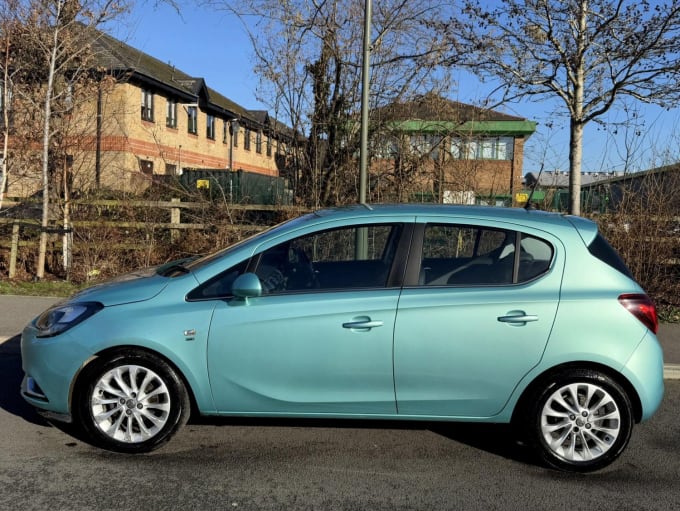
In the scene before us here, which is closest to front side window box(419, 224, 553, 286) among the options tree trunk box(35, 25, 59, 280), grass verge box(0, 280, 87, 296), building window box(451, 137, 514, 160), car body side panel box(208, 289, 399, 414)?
car body side panel box(208, 289, 399, 414)

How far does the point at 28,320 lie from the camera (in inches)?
300

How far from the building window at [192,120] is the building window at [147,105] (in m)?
4.22

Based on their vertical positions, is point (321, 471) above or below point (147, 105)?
below

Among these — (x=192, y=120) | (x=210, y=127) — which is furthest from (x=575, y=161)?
(x=210, y=127)

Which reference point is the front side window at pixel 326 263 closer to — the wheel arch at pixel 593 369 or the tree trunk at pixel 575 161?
the wheel arch at pixel 593 369

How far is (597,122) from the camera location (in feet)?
35.2

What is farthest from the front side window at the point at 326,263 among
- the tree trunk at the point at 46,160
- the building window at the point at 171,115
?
the building window at the point at 171,115

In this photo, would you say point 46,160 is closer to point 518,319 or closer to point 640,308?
point 518,319

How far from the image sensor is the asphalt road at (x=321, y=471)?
3453 millimetres

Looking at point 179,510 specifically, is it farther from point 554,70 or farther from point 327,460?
point 554,70

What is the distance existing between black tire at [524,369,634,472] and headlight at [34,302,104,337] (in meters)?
3.04

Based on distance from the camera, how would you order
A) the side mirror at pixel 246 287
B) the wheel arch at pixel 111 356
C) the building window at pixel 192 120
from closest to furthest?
1. the side mirror at pixel 246 287
2. the wheel arch at pixel 111 356
3. the building window at pixel 192 120

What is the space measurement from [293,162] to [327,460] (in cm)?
974

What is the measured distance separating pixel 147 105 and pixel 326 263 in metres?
24.6
